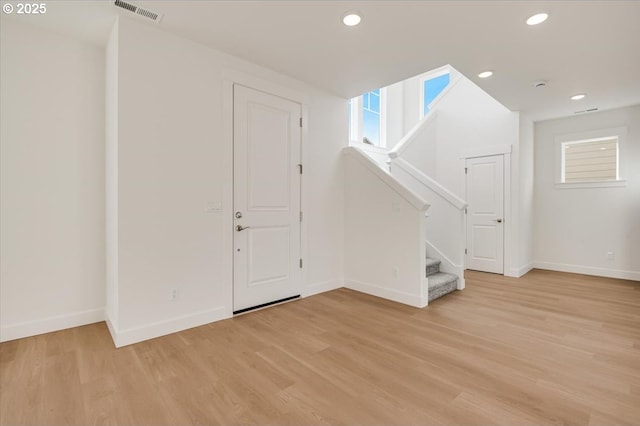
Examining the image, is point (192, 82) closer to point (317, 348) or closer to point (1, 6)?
point (1, 6)

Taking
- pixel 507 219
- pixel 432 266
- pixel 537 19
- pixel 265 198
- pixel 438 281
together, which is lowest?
pixel 438 281

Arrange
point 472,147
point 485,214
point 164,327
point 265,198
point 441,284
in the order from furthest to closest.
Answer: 1. point 472,147
2. point 485,214
3. point 441,284
4. point 265,198
5. point 164,327

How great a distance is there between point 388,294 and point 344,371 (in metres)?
1.86

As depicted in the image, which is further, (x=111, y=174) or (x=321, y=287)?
(x=321, y=287)

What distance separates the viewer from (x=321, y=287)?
13.8ft

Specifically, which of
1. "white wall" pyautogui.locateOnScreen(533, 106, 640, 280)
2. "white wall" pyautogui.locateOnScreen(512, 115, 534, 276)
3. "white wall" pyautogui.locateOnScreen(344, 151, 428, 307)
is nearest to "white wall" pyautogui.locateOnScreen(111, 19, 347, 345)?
"white wall" pyautogui.locateOnScreen(344, 151, 428, 307)

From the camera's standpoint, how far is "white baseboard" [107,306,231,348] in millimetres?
2562

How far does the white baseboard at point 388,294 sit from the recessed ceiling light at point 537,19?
291 centimetres

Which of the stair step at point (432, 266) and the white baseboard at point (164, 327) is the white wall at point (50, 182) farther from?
the stair step at point (432, 266)

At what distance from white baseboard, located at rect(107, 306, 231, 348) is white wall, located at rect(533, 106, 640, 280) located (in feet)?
19.6

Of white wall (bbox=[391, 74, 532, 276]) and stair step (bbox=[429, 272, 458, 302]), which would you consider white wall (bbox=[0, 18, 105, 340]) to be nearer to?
stair step (bbox=[429, 272, 458, 302])

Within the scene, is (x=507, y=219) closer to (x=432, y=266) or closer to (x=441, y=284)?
Result: (x=432, y=266)

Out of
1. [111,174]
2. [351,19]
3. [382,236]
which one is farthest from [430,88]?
[111,174]

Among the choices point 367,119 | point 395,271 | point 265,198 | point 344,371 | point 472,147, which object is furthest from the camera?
point 367,119
